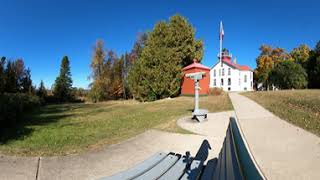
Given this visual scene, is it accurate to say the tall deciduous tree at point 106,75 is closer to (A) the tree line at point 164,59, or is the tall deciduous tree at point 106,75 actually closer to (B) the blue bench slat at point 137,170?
(A) the tree line at point 164,59

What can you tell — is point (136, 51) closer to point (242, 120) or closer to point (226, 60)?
point (226, 60)

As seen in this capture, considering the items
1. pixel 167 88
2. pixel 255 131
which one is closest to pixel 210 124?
pixel 255 131

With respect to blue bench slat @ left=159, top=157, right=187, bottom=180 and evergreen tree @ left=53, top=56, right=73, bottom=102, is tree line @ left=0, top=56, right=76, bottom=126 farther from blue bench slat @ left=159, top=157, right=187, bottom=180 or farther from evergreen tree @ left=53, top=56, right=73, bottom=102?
blue bench slat @ left=159, top=157, right=187, bottom=180

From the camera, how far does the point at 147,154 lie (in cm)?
562

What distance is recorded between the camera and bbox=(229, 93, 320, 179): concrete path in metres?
4.26

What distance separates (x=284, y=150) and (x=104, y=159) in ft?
12.7

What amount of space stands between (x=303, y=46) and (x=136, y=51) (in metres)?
40.3

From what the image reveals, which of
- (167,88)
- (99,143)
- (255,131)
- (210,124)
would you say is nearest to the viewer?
(99,143)

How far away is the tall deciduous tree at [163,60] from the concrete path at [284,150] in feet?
62.9

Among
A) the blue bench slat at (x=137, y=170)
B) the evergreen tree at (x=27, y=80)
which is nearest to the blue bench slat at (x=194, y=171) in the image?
the blue bench slat at (x=137, y=170)

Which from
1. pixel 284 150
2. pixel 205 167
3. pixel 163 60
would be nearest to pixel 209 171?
pixel 205 167

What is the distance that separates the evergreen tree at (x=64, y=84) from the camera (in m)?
48.9

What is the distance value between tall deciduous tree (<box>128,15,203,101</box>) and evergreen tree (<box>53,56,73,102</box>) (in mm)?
23440

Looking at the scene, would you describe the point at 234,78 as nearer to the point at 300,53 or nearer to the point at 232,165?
the point at 300,53
